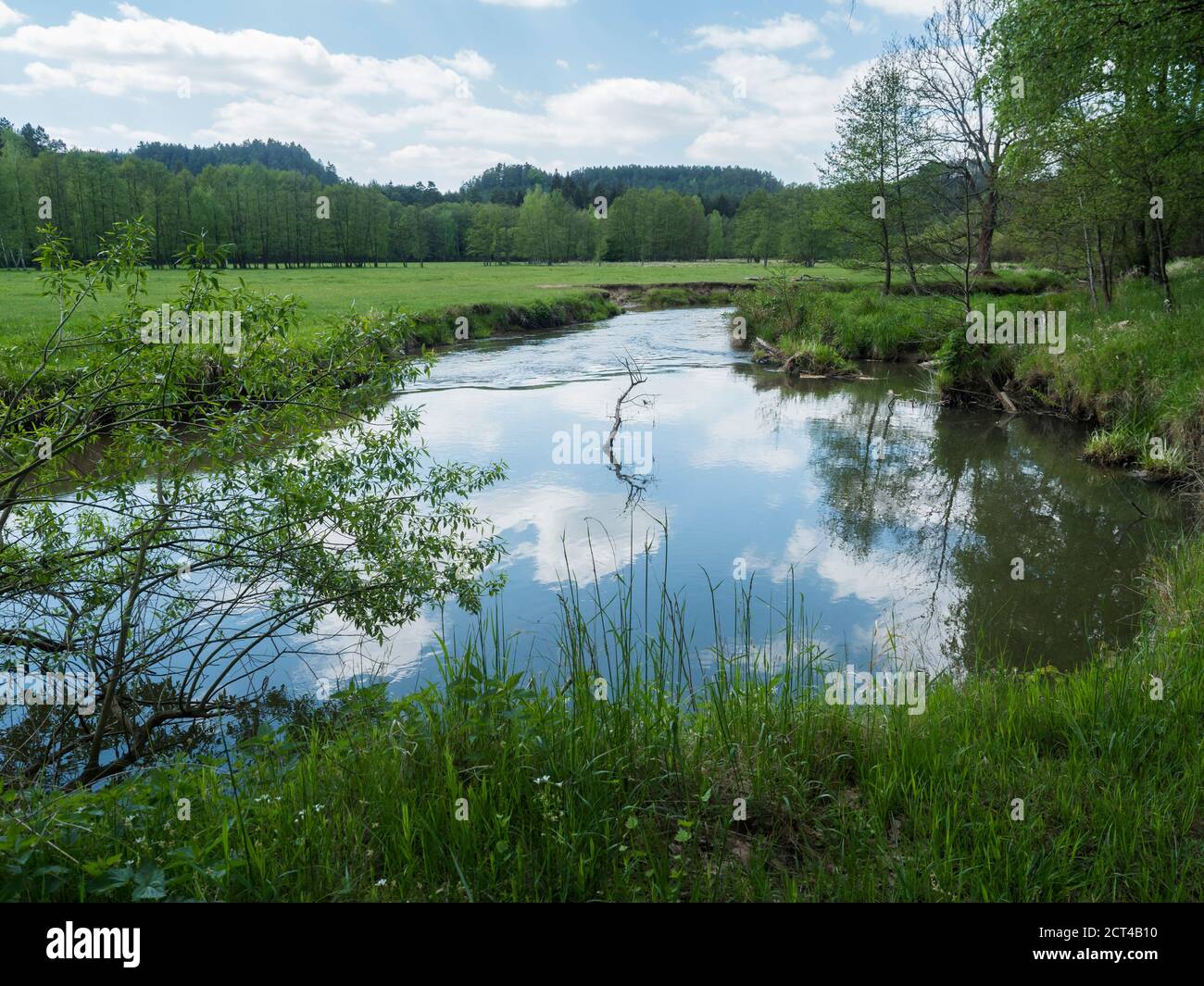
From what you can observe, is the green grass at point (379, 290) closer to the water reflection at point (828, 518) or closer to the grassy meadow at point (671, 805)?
the water reflection at point (828, 518)

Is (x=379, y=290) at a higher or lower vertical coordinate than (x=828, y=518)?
higher

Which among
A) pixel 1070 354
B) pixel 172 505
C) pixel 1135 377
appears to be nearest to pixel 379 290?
pixel 1070 354

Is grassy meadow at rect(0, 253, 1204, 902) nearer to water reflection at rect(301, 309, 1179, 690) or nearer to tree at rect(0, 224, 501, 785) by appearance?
tree at rect(0, 224, 501, 785)

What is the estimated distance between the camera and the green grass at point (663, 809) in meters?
2.86

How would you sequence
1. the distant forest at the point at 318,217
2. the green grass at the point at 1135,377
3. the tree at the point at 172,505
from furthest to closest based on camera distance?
the distant forest at the point at 318,217
the green grass at the point at 1135,377
the tree at the point at 172,505

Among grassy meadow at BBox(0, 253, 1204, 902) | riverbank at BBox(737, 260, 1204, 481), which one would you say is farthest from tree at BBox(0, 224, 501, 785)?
riverbank at BBox(737, 260, 1204, 481)

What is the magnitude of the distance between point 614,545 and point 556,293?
111 ft

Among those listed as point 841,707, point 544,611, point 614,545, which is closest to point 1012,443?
point 614,545

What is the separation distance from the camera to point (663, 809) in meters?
3.46


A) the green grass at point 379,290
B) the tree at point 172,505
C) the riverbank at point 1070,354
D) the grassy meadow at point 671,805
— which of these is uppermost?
the green grass at point 379,290

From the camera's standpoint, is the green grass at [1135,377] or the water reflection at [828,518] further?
the green grass at [1135,377]

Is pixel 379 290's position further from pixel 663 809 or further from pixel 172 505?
pixel 663 809

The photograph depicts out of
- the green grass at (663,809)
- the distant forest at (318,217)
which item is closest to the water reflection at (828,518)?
the green grass at (663,809)

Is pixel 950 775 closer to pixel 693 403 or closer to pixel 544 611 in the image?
pixel 544 611
